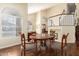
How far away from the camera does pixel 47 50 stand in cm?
181

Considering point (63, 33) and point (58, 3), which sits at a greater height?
point (58, 3)

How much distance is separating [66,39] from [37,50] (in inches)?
20.5

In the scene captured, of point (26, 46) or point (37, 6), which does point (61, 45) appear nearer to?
point (26, 46)

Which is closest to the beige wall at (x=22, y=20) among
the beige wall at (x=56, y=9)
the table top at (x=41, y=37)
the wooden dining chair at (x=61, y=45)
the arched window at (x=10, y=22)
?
the arched window at (x=10, y=22)

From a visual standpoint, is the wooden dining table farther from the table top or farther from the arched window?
the arched window

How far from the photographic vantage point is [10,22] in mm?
1768

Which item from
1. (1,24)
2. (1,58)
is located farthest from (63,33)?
(1,58)

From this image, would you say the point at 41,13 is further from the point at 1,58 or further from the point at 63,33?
the point at 1,58

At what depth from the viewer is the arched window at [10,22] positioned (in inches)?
69.1

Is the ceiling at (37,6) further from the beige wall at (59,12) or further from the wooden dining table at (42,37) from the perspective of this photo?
the wooden dining table at (42,37)

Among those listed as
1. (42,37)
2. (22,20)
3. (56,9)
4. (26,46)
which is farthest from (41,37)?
(56,9)

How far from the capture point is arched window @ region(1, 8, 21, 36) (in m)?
1.75

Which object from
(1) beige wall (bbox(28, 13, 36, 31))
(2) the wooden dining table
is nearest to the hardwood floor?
(2) the wooden dining table

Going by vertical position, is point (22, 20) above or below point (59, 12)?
below
